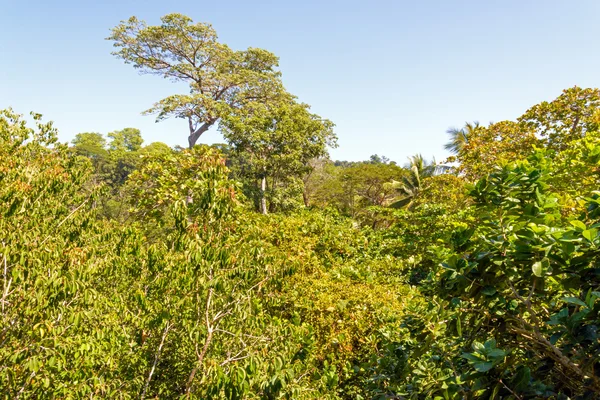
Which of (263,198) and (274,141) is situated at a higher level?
(274,141)

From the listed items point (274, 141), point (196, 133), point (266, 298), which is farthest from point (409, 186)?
point (266, 298)

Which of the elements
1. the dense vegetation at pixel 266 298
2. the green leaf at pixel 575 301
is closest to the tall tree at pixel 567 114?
the dense vegetation at pixel 266 298

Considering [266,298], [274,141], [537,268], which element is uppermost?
[274,141]

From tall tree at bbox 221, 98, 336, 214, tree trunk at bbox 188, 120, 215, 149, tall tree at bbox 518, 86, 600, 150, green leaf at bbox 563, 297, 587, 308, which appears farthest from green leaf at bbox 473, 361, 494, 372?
tree trunk at bbox 188, 120, 215, 149

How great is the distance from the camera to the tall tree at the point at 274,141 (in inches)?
690

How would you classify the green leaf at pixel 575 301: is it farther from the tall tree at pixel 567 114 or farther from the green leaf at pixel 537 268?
the tall tree at pixel 567 114

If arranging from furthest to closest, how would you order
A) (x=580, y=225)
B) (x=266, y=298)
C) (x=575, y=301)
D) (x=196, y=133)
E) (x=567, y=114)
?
(x=196, y=133) < (x=567, y=114) < (x=266, y=298) < (x=580, y=225) < (x=575, y=301)

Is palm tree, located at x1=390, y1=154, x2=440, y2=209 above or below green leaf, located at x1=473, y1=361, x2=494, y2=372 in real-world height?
above

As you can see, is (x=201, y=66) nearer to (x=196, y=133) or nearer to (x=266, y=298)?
(x=196, y=133)

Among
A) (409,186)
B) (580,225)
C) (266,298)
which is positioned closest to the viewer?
(580,225)

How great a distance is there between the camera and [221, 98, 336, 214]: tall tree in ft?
57.5

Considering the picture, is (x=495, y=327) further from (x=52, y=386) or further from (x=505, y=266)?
(x=52, y=386)

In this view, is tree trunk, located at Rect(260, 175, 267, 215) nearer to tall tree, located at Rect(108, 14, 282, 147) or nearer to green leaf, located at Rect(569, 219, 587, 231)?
tall tree, located at Rect(108, 14, 282, 147)

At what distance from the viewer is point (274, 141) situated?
17922 millimetres
